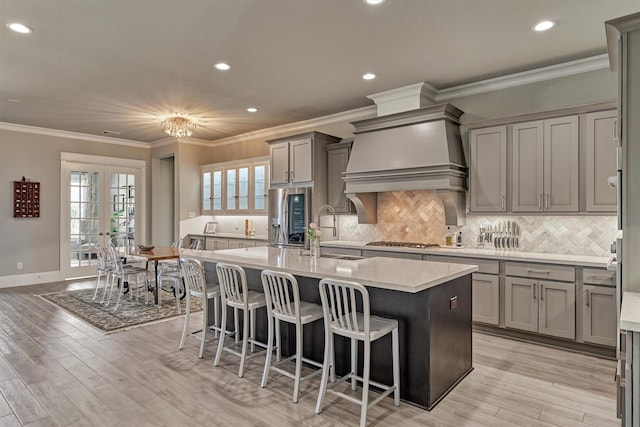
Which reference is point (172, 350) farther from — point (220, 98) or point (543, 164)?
point (543, 164)

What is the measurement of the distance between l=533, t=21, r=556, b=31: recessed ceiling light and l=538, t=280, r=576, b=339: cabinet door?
235 centimetres

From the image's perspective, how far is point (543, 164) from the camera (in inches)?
160

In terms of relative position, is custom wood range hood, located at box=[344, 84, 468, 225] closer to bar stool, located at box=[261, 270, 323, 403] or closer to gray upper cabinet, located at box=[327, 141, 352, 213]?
gray upper cabinet, located at box=[327, 141, 352, 213]

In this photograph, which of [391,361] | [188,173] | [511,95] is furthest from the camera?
[188,173]

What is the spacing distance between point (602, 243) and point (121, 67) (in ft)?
17.9

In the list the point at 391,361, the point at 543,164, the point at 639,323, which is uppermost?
the point at 543,164

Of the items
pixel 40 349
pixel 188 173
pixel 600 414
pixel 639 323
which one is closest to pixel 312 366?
pixel 600 414

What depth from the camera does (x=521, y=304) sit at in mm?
3906

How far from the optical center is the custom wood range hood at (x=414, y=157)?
4484mm

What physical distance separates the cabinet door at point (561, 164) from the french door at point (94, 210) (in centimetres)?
694

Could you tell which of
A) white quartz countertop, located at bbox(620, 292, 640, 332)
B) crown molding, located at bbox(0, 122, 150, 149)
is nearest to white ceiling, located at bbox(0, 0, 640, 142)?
crown molding, located at bbox(0, 122, 150, 149)

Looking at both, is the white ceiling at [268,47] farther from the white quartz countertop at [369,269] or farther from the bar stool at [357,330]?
the bar stool at [357,330]

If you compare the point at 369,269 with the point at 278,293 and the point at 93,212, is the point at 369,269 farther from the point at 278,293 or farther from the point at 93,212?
the point at 93,212

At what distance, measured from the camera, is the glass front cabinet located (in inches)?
276
